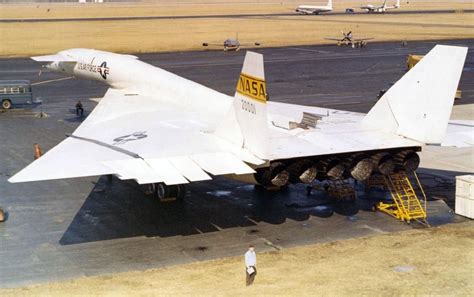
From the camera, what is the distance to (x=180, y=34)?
10931 centimetres

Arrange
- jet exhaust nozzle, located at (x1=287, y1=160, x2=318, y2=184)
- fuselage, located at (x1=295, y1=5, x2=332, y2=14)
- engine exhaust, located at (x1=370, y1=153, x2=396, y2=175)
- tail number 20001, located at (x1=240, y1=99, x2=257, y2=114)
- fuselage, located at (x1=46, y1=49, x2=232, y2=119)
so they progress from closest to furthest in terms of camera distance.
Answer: tail number 20001, located at (x1=240, y1=99, x2=257, y2=114) < jet exhaust nozzle, located at (x1=287, y1=160, x2=318, y2=184) < engine exhaust, located at (x1=370, y1=153, x2=396, y2=175) < fuselage, located at (x1=46, y1=49, x2=232, y2=119) < fuselage, located at (x1=295, y1=5, x2=332, y2=14)

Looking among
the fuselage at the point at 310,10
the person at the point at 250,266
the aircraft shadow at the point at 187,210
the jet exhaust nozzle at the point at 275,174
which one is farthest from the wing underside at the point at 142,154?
the fuselage at the point at 310,10

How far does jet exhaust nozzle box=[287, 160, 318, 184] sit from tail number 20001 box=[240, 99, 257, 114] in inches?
95.8

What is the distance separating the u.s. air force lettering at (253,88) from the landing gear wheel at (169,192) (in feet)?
19.3

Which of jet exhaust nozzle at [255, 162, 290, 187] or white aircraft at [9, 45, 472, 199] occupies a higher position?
white aircraft at [9, 45, 472, 199]

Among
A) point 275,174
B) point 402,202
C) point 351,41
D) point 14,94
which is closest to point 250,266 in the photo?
point 275,174

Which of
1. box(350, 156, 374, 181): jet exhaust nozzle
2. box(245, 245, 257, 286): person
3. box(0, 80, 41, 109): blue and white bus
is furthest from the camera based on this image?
box(0, 80, 41, 109): blue and white bus

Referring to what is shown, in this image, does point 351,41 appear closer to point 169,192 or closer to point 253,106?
point 169,192

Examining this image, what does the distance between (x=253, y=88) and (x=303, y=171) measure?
3413 millimetres

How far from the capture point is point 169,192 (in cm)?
2725

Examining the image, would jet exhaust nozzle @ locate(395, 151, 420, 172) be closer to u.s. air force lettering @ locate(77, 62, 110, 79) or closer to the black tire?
u.s. air force lettering @ locate(77, 62, 110, 79)

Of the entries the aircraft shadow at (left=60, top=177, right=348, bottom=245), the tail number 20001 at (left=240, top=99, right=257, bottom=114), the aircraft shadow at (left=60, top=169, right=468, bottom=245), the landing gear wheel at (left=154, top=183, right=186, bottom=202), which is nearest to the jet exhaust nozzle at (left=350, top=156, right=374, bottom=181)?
the aircraft shadow at (left=60, top=169, right=468, bottom=245)

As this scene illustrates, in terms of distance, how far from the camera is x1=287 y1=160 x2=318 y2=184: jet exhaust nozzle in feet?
77.2

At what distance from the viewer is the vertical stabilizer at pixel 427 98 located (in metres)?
23.5
